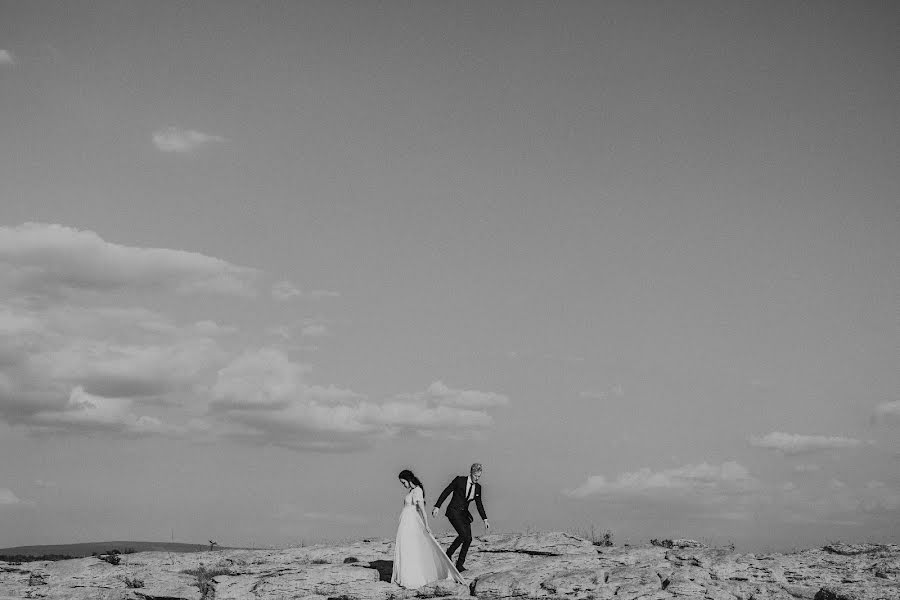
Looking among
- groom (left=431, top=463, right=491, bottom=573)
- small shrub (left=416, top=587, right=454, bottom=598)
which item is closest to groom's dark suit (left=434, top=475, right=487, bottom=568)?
groom (left=431, top=463, right=491, bottom=573)

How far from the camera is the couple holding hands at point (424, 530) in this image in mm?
22312

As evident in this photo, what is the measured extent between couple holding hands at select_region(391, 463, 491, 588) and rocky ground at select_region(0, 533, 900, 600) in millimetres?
512

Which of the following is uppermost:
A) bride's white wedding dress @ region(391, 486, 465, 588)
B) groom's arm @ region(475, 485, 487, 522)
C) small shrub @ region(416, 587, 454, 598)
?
groom's arm @ region(475, 485, 487, 522)

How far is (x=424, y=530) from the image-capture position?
22.6 m

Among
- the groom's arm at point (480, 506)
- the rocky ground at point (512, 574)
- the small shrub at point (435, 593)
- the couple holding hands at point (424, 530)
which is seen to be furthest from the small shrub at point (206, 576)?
the groom's arm at point (480, 506)

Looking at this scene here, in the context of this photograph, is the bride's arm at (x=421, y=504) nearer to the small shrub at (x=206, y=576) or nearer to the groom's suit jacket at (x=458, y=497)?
the groom's suit jacket at (x=458, y=497)

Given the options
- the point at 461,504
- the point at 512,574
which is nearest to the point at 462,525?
the point at 461,504

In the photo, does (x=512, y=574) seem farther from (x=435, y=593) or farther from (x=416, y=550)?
(x=416, y=550)

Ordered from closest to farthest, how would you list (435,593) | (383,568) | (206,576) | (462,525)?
(435,593) < (462,525) < (206,576) < (383,568)

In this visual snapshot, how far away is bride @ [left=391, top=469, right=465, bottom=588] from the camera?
22297 millimetres

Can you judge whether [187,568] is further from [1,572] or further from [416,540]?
[416,540]

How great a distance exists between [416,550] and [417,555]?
0.47ft

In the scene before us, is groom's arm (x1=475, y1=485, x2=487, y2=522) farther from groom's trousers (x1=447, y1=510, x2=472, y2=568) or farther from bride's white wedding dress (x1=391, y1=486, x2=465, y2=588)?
bride's white wedding dress (x1=391, y1=486, x2=465, y2=588)

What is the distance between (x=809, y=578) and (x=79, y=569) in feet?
77.4
